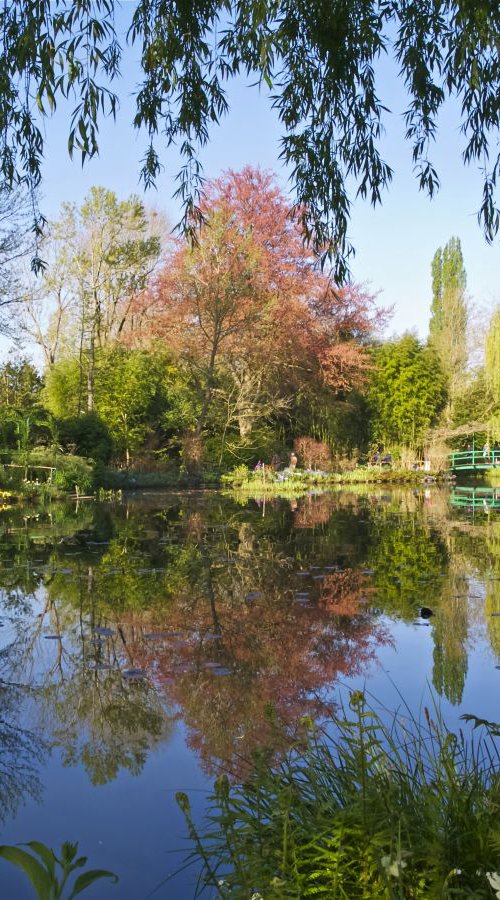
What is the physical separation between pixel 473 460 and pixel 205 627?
24.0 m

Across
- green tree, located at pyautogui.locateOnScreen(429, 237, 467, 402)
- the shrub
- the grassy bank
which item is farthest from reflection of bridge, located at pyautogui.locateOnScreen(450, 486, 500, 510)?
green tree, located at pyautogui.locateOnScreen(429, 237, 467, 402)

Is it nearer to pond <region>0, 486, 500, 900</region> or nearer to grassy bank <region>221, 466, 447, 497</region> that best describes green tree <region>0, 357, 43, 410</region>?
grassy bank <region>221, 466, 447, 497</region>

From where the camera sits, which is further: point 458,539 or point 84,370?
point 84,370

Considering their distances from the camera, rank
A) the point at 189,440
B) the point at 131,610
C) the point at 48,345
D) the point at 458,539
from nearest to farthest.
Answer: the point at 131,610 → the point at 458,539 → the point at 189,440 → the point at 48,345

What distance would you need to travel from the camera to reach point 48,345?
28.4 m

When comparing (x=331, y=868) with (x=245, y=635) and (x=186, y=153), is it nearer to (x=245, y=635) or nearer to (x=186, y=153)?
(x=245, y=635)

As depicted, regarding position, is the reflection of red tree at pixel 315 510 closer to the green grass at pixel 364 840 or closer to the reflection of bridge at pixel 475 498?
the reflection of bridge at pixel 475 498

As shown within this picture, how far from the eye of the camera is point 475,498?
18.3m

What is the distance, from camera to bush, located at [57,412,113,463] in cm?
1839

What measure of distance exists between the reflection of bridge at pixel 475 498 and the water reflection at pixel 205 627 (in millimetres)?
5313

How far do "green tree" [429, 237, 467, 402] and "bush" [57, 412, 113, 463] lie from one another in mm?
14207

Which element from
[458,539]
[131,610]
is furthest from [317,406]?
[131,610]

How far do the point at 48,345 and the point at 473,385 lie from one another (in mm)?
16924

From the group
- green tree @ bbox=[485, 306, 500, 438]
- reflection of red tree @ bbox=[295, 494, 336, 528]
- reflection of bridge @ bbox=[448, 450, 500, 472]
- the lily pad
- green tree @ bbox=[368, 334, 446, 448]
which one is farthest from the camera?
reflection of bridge @ bbox=[448, 450, 500, 472]
